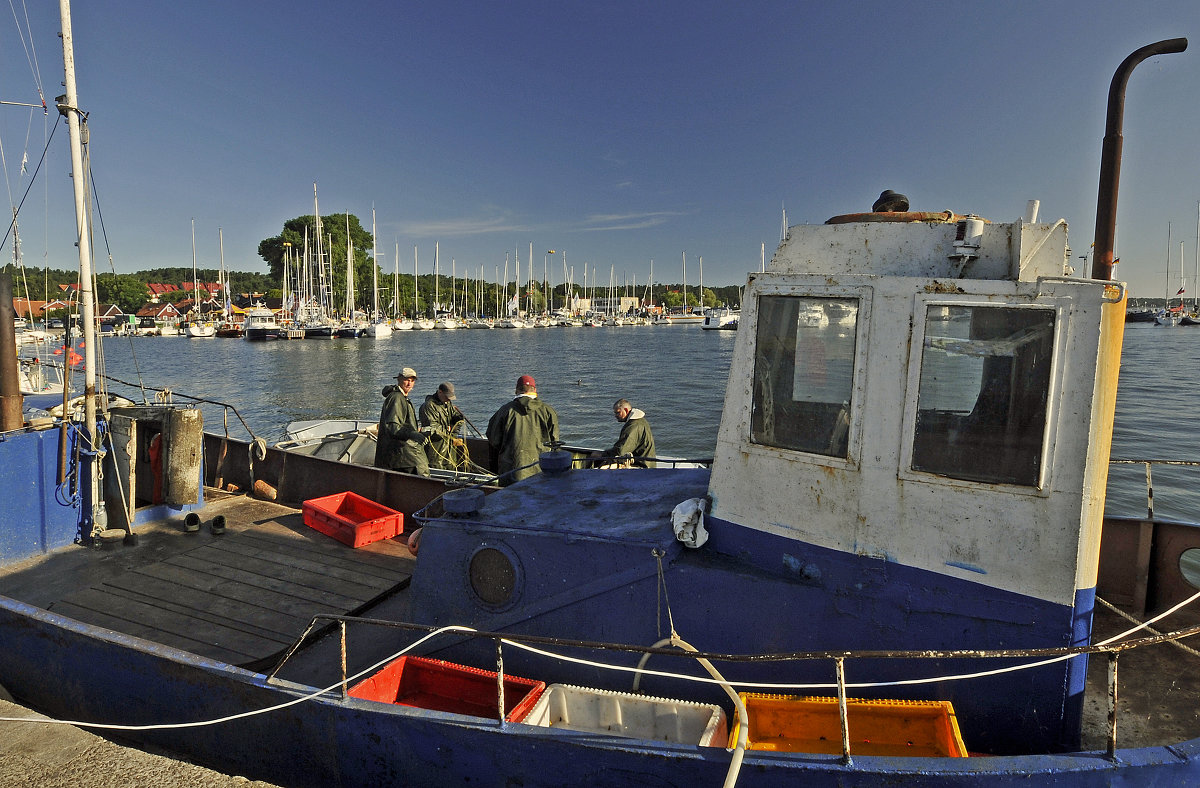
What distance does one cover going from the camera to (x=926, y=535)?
324 cm

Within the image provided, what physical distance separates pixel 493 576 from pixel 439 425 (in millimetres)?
5460

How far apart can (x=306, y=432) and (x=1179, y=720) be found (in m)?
13.8

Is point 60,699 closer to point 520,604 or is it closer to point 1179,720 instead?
point 520,604

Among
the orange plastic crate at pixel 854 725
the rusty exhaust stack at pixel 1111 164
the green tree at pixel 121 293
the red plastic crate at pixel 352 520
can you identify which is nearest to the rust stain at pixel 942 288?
the rusty exhaust stack at pixel 1111 164

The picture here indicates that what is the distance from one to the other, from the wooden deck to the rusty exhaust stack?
569 centimetres

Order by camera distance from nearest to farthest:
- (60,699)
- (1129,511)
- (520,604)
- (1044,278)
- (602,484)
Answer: (1044,278), (520,604), (60,699), (602,484), (1129,511)

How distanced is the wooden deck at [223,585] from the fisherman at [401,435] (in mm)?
1788

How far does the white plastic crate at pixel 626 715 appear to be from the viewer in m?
3.60

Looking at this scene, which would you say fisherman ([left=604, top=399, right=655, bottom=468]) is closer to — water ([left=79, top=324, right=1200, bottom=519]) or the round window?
the round window

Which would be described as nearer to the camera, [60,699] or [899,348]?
[899,348]

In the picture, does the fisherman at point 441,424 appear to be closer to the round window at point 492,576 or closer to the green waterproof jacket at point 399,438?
the green waterproof jacket at point 399,438

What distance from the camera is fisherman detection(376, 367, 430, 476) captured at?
8883 millimetres

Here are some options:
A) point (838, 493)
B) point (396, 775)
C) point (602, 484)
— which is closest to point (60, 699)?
point (396, 775)

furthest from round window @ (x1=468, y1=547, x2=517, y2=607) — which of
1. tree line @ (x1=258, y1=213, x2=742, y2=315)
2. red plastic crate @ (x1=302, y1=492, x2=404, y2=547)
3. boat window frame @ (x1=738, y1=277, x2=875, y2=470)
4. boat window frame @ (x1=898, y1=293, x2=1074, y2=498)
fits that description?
tree line @ (x1=258, y1=213, x2=742, y2=315)
